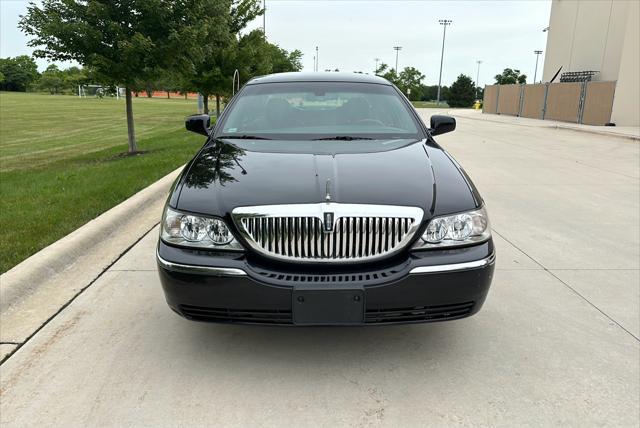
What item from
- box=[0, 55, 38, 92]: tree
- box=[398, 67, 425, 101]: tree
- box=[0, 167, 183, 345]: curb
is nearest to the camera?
box=[0, 167, 183, 345]: curb

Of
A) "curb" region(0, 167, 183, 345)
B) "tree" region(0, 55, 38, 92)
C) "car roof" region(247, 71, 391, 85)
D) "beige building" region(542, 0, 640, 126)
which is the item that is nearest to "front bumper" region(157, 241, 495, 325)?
"curb" region(0, 167, 183, 345)

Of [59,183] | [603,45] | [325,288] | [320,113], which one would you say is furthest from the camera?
[603,45]

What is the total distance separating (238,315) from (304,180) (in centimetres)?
78

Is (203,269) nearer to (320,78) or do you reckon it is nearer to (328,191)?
(328,191)

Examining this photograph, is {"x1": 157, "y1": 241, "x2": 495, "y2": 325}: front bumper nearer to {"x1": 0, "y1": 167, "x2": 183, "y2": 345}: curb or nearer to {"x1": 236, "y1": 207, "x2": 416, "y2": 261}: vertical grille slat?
{"x1": 236, "y1": 207, "x2": 416, "y2": 261}: vertical grille slat

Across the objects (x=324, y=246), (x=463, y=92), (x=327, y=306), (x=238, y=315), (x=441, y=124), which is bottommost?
(x=238, y=315)

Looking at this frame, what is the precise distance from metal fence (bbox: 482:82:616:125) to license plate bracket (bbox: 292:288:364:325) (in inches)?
1091

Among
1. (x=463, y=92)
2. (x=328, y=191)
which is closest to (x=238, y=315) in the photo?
(x=328, y=191)

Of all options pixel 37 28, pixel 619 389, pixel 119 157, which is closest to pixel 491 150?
pixel 119 157

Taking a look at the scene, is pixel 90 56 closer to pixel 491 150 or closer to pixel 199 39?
pixel 199 39

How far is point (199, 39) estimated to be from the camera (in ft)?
35.3

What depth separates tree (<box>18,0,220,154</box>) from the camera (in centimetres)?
982

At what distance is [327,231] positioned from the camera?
2.58 meters

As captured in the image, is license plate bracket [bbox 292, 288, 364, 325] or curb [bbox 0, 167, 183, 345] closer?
license plate bracket [bbox 292, 288, 364, 325]
